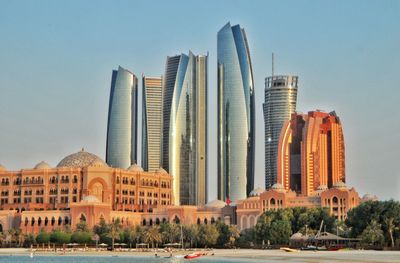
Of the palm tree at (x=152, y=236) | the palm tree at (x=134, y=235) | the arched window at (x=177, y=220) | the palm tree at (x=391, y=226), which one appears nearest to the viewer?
the palm tree at (x=391, y=226)

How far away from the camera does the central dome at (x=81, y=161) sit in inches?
7554

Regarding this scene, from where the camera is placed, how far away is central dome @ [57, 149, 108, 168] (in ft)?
630

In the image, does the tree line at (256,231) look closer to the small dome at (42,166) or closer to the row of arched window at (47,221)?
the row of arched window at (47,221)

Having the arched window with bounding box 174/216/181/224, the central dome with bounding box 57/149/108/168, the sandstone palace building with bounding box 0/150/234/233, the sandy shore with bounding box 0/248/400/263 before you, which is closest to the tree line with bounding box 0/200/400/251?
the sandstone palace building with bounding box 0/150/234/233

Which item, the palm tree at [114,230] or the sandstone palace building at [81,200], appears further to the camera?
the sandstone palace building at [81,200]

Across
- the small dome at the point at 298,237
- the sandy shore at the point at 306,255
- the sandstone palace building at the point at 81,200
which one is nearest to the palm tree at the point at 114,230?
the sandstone palace building at the point at 81,200

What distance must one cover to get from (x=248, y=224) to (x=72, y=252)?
43438mm

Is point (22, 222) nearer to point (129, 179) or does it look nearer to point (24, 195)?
point (24, 195)

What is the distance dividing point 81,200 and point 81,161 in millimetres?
16138

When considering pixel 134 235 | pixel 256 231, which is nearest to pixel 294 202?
pixel 256 231

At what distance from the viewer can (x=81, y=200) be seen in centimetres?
17938

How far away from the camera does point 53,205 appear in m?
188

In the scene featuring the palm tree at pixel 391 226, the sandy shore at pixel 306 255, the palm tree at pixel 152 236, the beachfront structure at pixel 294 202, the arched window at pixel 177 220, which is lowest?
the sandy shore at pixel 306 255

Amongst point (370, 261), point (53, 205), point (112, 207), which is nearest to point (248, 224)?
point (112, 207)
